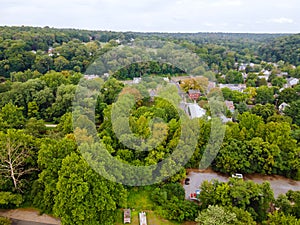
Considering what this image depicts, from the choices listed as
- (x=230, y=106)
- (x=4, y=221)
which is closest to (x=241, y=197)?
(x=4, y=221)

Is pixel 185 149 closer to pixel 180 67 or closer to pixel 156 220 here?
pixel 156 220

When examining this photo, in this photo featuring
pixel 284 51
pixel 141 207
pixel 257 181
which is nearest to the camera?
pixel 141 207

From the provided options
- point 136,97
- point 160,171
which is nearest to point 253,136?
point 160,171

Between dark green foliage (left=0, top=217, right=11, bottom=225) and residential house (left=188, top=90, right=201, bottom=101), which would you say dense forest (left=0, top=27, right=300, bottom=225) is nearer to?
dark green foliage (left=0, top=217, right=11, bottom=225)

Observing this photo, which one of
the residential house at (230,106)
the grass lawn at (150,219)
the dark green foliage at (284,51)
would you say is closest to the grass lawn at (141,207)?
the grass lawn at (150,219)

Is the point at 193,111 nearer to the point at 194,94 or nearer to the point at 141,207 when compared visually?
the point at 194,94

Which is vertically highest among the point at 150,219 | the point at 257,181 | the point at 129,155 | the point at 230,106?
the point at 230,106
